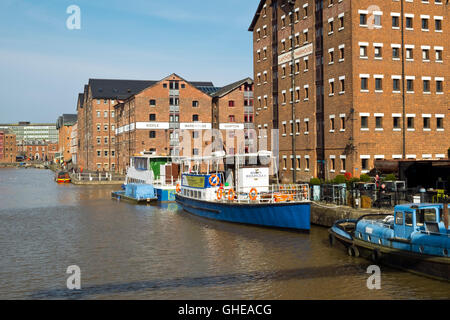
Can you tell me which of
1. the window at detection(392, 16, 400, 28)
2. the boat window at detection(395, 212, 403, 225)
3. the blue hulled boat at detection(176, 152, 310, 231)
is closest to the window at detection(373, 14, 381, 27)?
the window at detection(392, 16, 400, 28)

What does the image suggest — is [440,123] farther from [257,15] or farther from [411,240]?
[411,240]

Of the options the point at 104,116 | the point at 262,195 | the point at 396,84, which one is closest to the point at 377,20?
the point at 396,84

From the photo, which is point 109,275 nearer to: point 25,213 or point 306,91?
point 25,213

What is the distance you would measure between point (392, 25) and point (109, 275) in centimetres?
3568

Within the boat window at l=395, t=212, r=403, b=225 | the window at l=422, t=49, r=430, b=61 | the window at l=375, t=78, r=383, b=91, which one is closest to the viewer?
the boat window at l=395, t=212, r=403, b=225

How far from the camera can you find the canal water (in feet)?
61.6

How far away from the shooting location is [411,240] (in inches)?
788

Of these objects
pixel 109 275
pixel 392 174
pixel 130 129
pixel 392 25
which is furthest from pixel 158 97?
pixel 109 275

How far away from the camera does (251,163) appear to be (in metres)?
37.2

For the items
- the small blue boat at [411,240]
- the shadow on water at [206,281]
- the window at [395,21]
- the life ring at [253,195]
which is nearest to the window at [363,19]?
the window at [395,21]

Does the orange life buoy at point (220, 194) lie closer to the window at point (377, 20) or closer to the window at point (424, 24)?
the window at point (377, 20)

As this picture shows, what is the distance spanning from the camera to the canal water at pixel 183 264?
18.8 meters

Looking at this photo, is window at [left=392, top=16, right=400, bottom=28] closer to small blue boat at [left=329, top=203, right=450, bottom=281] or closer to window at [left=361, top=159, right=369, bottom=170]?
window at [left=361, top=159, right=369, bottom=170]

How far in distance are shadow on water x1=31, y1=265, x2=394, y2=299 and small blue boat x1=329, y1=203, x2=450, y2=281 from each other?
1.43 metres
